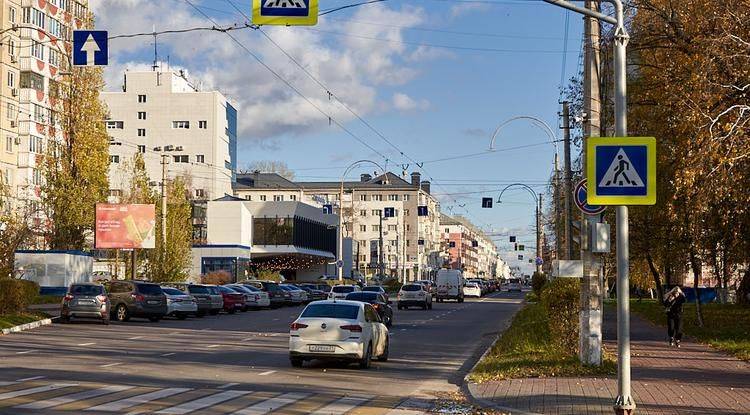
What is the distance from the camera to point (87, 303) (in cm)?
3878

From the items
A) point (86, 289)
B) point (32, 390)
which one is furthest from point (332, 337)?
point (86, 289)

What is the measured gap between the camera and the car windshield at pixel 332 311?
2172 centimetres

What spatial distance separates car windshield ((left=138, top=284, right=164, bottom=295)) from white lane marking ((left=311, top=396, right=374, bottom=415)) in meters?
27.7

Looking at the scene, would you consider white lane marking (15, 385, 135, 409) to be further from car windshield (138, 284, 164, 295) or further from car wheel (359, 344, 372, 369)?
car windshield (138, 284, 164, 295)

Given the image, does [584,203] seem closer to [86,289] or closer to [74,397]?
[74,397]

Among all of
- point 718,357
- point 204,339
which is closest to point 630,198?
point 718,357

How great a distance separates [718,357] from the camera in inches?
933

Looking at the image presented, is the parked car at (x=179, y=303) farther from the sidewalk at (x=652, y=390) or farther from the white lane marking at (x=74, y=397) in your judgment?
the white lane marking at (x=74, y=397)

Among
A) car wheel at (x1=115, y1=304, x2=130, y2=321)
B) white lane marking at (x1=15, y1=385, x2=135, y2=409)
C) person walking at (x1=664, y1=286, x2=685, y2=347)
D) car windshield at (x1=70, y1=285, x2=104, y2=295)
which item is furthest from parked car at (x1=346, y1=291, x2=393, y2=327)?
white lane marking at (x1=15, y1=385, x2=135, y2=409)

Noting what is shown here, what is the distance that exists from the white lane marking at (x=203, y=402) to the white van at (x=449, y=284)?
62281mm

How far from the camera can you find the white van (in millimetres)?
78188

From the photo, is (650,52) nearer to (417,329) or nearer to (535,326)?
(535,326)

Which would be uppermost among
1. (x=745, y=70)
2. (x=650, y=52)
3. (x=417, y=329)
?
(x=650, y=52)

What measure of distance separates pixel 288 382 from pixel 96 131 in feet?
139
